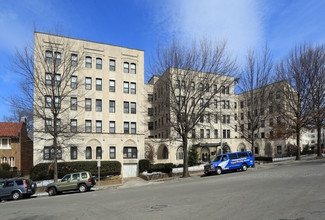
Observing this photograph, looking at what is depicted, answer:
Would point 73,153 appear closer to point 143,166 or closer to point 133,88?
point 143,166

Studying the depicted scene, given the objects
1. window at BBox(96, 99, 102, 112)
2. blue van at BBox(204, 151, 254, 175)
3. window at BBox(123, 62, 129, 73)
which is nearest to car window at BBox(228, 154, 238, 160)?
blue van at BBox(204, 151, 254, 175)

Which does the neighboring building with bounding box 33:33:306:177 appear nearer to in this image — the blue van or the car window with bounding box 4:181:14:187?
the blue van

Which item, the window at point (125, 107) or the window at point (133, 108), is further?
the window at point (133, 108)

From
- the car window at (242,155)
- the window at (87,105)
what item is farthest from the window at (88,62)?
the car window at (242,155)

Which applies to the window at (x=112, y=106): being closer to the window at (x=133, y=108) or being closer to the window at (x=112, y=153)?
the window at (x=133, y=108)

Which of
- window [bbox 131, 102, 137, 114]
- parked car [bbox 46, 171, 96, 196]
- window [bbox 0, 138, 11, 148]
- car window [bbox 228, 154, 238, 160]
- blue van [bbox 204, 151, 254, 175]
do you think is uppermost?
window [bbox 131, 102, 137, 114]

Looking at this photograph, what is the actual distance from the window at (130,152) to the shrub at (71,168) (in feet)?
9.40

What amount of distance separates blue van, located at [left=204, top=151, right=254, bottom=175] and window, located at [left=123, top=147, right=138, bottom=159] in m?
13.5

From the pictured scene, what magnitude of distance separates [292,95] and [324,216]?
1229 inches

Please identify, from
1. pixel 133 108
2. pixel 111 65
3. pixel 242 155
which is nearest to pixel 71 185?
pixel 242 155

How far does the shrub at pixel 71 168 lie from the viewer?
29250 mm

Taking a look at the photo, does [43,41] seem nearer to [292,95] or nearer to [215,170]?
[215,170]

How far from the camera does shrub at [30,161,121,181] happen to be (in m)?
29.2

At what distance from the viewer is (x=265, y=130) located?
196 feet
